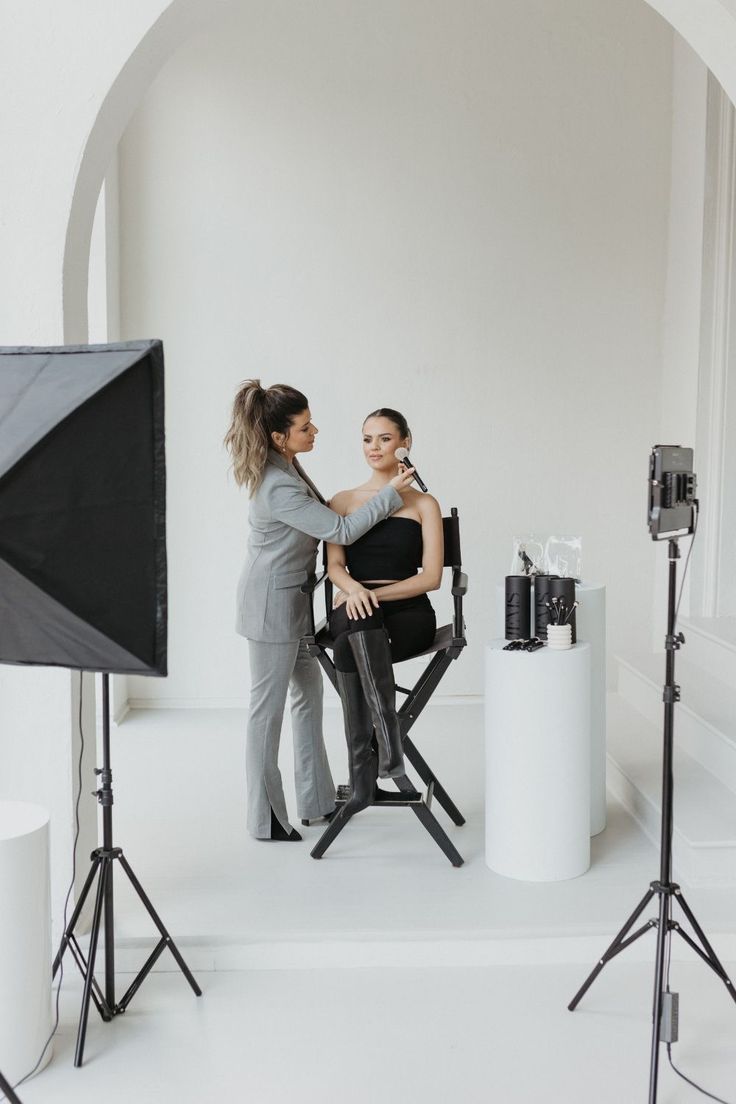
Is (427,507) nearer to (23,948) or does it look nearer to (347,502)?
(347,502)

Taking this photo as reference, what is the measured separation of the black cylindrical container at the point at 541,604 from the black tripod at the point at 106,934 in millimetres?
1568

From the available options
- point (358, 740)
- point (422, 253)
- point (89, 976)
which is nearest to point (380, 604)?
point (358, 740)

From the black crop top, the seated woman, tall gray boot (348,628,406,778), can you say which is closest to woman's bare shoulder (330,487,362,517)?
the seated woman

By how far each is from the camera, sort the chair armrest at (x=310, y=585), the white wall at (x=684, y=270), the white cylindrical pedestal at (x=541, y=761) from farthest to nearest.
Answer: the white wall at (x=684, y=270) → the chair armrest at (x=310, y=585) → the white cylindrical pedestal at (x=541, y=761)

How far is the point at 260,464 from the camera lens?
3.88 meters

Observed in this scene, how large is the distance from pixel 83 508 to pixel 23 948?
44.4 inches

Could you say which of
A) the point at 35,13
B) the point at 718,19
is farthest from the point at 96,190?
the point at 718,19

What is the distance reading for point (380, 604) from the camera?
156 inches

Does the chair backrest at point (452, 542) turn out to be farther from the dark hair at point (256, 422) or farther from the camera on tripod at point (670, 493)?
the camera on tripod at point (670, 493)

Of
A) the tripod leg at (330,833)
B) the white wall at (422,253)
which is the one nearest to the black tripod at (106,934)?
the tripod leg at (330,833)

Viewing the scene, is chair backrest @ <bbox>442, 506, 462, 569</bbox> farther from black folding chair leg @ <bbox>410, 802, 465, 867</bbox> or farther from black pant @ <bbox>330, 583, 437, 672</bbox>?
black folding chair leg @ <bbox>410, 802, 465, 867</bbox>

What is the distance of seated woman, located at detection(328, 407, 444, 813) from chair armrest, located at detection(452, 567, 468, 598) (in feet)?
0.25

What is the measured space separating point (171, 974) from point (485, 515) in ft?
10.9

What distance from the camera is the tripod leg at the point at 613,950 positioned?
2770 mm
